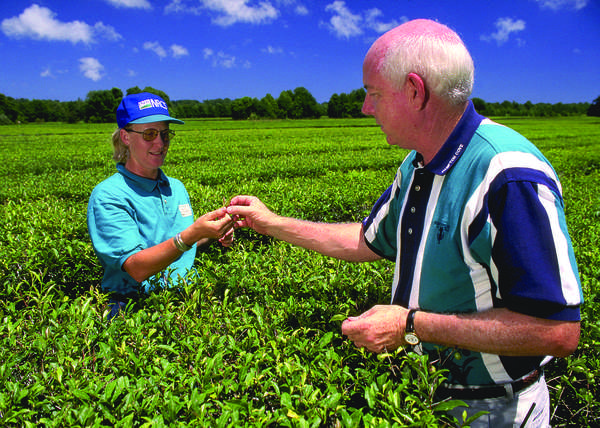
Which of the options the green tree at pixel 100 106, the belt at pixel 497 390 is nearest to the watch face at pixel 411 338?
the belt at pixel 497 390

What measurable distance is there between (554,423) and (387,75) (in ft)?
7.84

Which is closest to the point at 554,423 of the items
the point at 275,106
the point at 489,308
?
the point at 489,308

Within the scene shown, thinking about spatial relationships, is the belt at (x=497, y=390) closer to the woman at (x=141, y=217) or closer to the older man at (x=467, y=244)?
the older man at (x=467, y=244)

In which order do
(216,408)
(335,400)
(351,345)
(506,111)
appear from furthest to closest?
(506,111) < (351,345) < (216,408) < (335,400)

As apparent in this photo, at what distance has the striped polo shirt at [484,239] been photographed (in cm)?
122

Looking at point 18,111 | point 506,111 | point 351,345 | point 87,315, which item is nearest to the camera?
point 351,345

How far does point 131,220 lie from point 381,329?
6.69ft

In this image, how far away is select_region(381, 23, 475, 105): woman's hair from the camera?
1470 mm

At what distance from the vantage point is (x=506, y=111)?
333ft

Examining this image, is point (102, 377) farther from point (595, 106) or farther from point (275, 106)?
point (595, 106)

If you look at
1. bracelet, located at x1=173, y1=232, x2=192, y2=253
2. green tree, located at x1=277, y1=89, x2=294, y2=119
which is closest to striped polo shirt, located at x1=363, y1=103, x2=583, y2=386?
bracelet, located at x1=173, y1=232, x2=192, y2=253

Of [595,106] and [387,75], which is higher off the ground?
[595,106]

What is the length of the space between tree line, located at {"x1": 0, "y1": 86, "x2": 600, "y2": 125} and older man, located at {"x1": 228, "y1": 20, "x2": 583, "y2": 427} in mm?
87769

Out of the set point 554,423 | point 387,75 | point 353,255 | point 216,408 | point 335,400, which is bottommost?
point 554,423
